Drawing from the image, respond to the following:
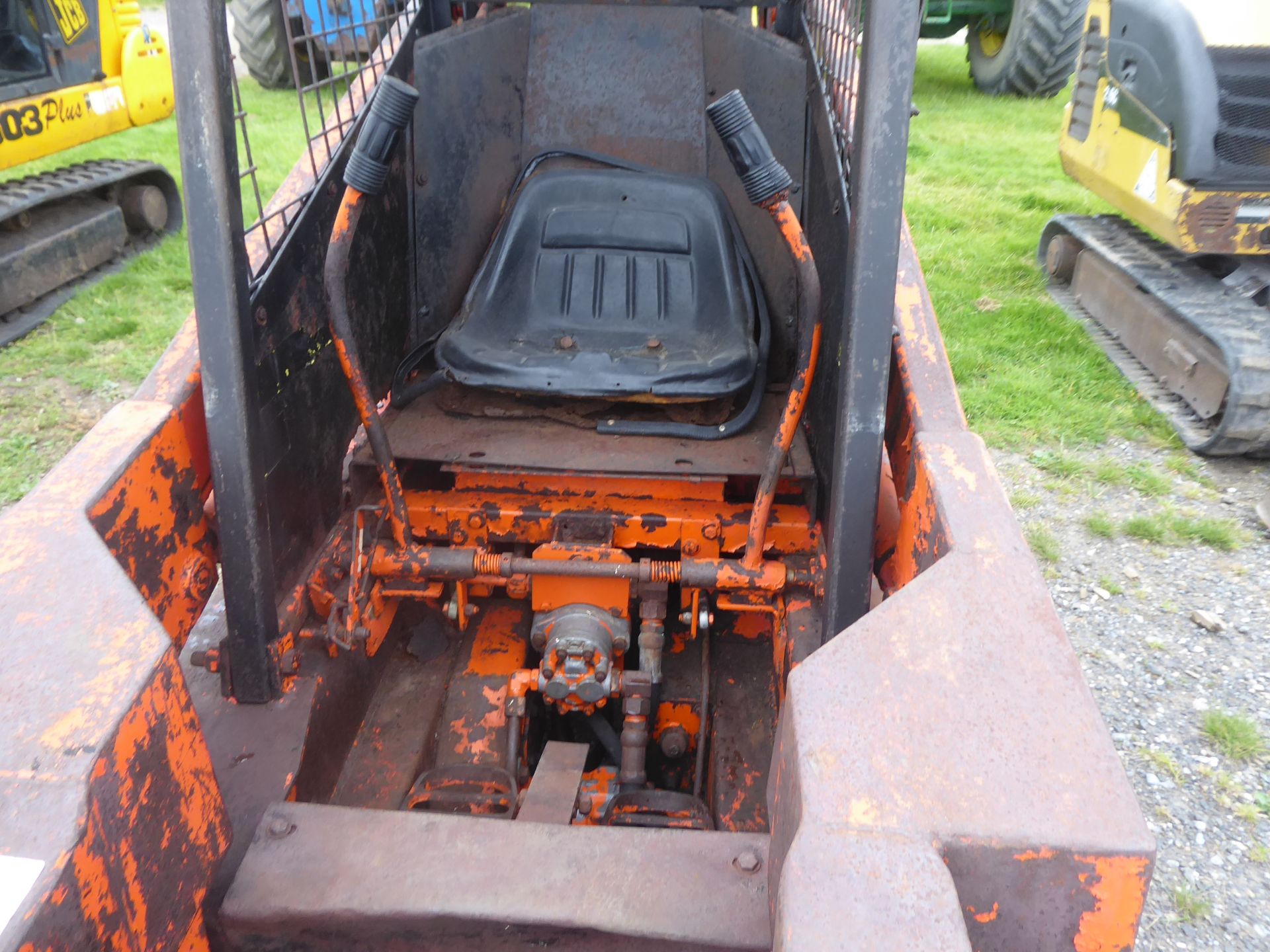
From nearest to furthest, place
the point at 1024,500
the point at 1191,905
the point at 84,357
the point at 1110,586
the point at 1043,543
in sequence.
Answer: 1. the point at 1191,905
2. the point at 1110,586
3. the point at 1043,543
4. the point at 1024,500
5. the point at 84,357

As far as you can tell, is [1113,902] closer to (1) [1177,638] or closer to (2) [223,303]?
(2) [223,303]

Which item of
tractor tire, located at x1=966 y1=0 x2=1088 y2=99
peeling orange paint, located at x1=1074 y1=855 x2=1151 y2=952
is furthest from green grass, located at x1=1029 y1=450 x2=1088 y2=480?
tractor tire, located at x1=966 y1=0 x2=1088 y2=99

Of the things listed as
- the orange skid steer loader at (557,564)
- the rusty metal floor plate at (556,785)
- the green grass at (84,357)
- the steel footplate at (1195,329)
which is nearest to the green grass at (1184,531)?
the steel footplate at (1195,329)

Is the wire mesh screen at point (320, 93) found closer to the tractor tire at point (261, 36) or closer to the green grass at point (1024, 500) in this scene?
the green grass at point (1024, 500)

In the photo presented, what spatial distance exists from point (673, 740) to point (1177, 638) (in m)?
1.55

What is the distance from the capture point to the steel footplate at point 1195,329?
3619mm

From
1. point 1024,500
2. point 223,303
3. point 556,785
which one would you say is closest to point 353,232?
point 223,303

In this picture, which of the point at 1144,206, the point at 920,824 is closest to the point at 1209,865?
the point at 920,824

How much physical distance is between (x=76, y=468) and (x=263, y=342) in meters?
0.40

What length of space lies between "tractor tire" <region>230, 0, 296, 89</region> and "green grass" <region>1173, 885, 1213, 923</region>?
8.81 meters

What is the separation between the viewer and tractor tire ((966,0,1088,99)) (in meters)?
8.74

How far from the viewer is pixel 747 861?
1.37m

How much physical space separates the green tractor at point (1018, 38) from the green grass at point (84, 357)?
6.26 m

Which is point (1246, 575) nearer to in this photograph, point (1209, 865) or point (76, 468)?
point (1209, 865)
